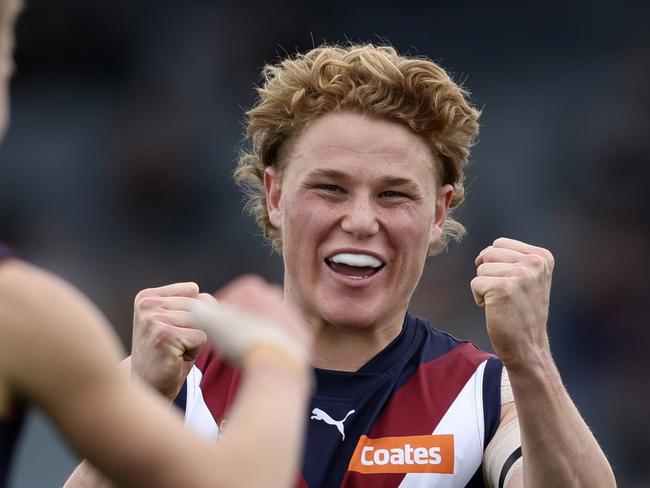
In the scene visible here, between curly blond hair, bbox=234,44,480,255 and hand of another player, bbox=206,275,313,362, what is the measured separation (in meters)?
1.70

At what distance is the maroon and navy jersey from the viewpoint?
3723 millimetres

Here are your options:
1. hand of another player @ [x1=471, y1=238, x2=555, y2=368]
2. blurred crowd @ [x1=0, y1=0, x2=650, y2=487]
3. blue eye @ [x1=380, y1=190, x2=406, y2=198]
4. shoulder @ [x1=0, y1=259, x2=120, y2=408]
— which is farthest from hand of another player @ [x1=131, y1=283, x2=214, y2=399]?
blurred crowd @ [x1=0, y1=0, x2=650, y2=487]

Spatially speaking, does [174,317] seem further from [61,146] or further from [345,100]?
[61,146]

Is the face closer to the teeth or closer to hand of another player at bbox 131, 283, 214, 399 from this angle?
the teeth

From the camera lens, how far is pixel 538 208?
9.54 metres

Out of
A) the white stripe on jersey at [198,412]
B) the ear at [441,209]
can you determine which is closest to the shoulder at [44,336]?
the white stripe on jersey at [198,412]

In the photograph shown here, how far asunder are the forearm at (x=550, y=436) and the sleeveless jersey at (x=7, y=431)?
1738 mm

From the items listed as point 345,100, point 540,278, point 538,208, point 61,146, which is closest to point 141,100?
point 61,146

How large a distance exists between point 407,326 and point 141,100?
264 inches

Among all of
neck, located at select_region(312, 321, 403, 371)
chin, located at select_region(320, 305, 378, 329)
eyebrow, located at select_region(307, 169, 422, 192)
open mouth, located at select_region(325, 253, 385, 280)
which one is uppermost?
eyebrow, located at select_region(307, 169, 422, 192)

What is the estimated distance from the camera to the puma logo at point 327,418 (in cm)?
379

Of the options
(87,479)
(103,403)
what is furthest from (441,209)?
(103,403)

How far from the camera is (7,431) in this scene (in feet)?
6.91

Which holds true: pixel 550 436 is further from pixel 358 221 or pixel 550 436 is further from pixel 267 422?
pixel 267 422
